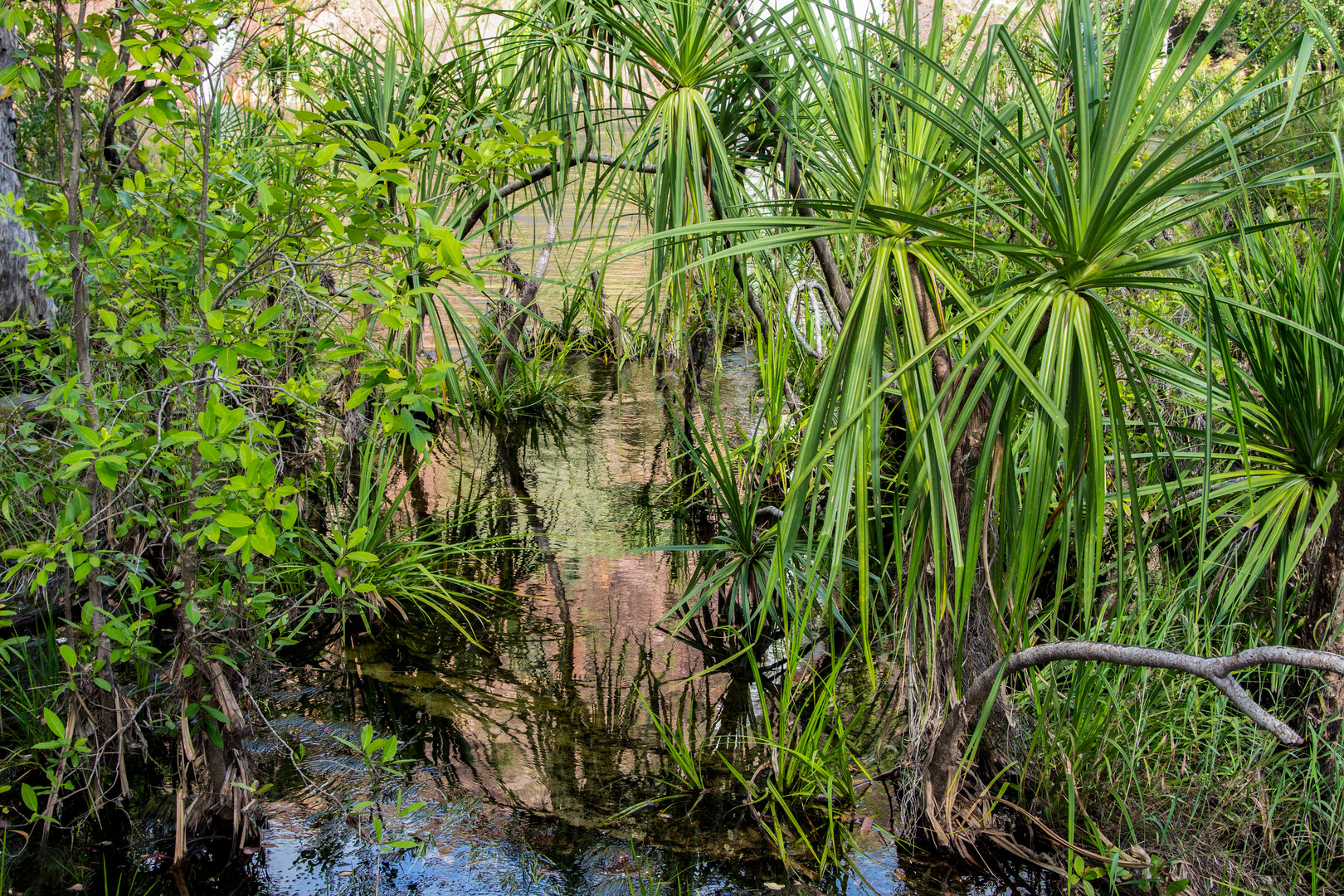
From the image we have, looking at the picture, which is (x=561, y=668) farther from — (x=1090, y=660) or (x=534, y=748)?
(x=1090, y=660)

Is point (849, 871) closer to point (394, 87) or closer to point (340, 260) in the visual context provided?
point (340, 260)

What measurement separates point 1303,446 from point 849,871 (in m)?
1.50

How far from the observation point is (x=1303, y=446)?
219 centimetres

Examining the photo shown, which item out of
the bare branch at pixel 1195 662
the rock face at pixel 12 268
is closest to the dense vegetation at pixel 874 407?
the bare branch at pixel 1195 662

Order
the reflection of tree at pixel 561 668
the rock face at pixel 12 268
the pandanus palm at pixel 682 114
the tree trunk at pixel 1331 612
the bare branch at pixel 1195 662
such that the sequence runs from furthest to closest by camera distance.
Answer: the rock face at pixel 12 268 < the reflection of tree at pixel 561 668 < the pandanus palm at pixel 682 114 < the tree trunk at pixel 1331 612 < the bare branch at pixel 1195 662

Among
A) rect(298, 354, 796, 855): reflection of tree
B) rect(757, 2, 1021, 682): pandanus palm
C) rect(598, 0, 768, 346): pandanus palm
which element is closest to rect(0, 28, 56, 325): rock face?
rect(298, 354, 796, 855): reflection of tree

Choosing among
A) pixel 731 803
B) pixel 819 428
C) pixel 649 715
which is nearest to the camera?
pixel 819 428

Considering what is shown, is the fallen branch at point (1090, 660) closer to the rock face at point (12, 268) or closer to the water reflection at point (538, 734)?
the water reflection at point (538, 734)

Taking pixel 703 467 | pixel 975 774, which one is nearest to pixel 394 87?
pixel 703 467

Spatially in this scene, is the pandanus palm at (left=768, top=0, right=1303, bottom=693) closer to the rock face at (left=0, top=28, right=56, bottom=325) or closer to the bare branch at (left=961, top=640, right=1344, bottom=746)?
the bare branch at (left=961, top=640, right=1344, bottom=746)

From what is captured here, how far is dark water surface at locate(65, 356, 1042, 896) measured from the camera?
2.40m

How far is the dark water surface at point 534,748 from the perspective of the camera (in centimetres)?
240

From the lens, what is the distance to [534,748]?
9.80 ft

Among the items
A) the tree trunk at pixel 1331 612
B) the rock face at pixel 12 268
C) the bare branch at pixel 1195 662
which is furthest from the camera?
the rock face at pixel 12 268
